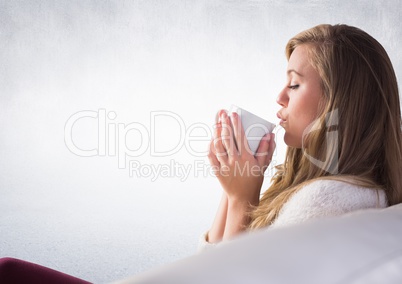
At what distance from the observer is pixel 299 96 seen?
3.17 ft

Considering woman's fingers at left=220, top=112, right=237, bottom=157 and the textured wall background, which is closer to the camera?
woman's fingers at left=220, top=112, right=237, bottom=157

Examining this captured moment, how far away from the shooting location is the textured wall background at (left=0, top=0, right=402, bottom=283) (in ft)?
12.0

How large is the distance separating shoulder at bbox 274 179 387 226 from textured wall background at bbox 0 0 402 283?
2.84m

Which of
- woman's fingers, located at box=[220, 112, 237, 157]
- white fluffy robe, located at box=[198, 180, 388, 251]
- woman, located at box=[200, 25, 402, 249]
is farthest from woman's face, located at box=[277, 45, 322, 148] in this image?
white fluffy robe, located at box=[198, 180, 388, 251]

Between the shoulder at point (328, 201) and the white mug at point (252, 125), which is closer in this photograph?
the shoulder at point (328, 201)

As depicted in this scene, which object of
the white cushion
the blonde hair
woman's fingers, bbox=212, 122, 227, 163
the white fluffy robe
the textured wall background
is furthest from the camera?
the textured wall background

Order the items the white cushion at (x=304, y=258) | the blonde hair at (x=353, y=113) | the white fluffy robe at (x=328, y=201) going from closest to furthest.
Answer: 1. the white cushion at (x=304, y=258)
2. the white fluffy robe at (x=328, y=201)
3. the blonde hair at (x=353, y=113)

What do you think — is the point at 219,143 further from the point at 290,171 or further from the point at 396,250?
the point at 396,250

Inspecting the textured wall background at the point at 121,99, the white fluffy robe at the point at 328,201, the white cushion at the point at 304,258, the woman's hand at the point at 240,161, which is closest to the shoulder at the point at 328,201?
the white fluffy robe at the point at 328,201

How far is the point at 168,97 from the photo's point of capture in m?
3.94

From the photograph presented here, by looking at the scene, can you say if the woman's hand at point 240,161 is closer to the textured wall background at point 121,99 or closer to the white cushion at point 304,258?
the white cushion at point 304,258

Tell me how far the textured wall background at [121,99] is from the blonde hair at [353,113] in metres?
2.65

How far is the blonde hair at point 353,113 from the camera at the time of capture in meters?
0.88

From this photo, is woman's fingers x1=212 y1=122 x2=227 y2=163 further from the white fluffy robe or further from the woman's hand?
the white fluffy robe
